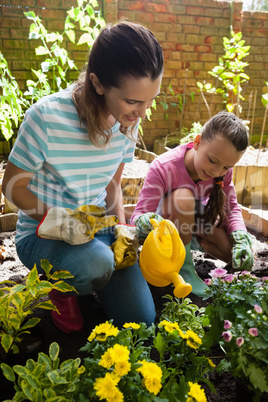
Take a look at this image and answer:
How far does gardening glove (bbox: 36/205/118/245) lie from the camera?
4.16 ft

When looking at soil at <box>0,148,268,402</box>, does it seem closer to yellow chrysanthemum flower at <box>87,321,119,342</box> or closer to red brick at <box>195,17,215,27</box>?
yellow chrysanthemum flower at <box>87,321,119,342</box>

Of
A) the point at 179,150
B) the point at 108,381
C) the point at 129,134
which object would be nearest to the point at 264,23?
the point at 179,150

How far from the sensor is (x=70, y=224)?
1.28m

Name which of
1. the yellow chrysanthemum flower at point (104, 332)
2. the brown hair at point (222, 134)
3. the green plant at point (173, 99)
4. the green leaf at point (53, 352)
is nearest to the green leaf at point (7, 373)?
the green leaf at point (53, 352)

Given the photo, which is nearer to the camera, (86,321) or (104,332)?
(104,332)

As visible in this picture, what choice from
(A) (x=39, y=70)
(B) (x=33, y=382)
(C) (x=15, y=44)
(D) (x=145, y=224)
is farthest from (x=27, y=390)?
(C) (x=15, y=44)

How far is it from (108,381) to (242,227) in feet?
4.22

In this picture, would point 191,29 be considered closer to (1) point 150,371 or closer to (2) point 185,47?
(2) point 185,47

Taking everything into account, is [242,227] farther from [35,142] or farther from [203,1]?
[203,1]

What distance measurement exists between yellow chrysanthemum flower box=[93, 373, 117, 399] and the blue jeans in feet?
1.68

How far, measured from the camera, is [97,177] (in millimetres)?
1586

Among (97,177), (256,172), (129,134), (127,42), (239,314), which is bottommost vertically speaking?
(256,172)

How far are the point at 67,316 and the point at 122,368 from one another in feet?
2.13

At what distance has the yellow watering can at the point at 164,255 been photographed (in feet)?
4.17
